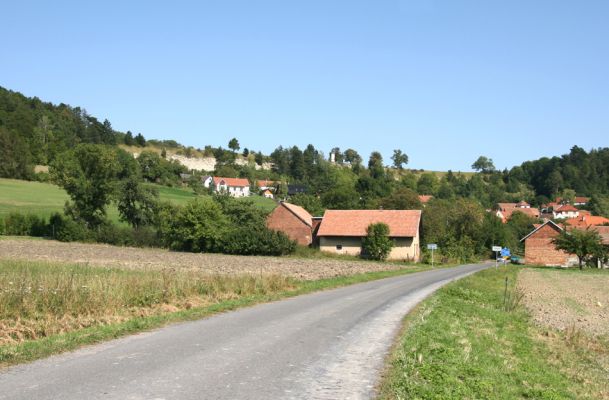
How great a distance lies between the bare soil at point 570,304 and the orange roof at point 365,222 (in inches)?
855

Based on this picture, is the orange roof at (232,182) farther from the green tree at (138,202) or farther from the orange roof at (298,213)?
the orange roof at (298,213)

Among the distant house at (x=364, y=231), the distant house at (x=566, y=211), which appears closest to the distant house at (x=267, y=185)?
the distant house at (x=566, y=211)

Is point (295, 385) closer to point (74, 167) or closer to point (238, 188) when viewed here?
point (74, 167)

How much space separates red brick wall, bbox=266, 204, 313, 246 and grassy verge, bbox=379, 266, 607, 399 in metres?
49.4

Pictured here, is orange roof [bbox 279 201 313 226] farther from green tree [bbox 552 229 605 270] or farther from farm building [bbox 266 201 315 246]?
green tree [bbox 552 229 605 270]

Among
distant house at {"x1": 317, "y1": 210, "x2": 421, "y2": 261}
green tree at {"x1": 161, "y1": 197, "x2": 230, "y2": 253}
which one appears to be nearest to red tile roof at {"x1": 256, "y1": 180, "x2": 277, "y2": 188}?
distant house at {"x1": 317, "y1": 210, "x2": 421, "y2": 261}

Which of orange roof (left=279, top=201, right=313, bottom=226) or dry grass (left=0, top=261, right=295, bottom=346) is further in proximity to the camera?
orange roof (left=279, top=201, right=313, bottom=226)

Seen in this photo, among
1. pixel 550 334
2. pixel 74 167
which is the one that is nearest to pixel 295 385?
pixel 550 334

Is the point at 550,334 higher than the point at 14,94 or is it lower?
lower

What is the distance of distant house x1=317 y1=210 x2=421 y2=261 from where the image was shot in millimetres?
65438

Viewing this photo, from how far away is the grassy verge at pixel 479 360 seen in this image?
9117 millimetres

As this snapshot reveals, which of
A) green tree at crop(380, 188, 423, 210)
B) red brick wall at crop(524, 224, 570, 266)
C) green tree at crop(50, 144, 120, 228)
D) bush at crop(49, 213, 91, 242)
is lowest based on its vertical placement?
bush at crop(49, 213, 91, 242)

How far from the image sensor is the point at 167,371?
9.07 meters

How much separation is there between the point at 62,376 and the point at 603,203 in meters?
172
